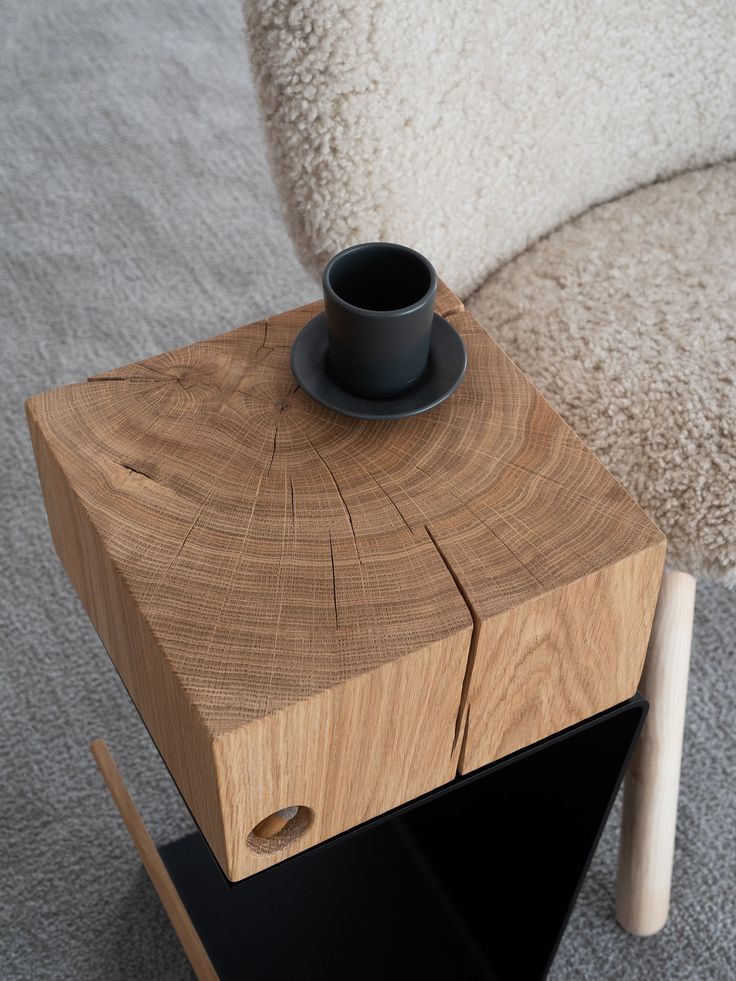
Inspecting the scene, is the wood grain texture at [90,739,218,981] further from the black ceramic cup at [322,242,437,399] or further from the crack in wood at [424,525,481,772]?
the black ceramic cup at [322,242,437,399]

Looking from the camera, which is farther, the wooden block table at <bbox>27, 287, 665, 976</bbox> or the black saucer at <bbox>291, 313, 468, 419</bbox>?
the black saucer at <bbox>291, 313, 468, 419</bbox>

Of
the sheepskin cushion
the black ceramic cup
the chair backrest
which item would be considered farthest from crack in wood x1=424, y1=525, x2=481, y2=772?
the chair backrest

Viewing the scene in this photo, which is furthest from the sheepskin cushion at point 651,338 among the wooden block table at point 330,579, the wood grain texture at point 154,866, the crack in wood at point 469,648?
the wood grain texture at point 154,866

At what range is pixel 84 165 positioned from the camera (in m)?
1.81

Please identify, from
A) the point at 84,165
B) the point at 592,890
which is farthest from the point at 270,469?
the point at 84,165

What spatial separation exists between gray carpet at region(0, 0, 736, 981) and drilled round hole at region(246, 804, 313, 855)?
437mm

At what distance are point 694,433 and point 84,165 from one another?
1358mm

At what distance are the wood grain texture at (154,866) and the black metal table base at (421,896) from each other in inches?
1.4

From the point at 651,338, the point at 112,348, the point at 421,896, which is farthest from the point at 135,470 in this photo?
the point at 112,348

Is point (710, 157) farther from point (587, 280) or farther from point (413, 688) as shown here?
point (413, 688)

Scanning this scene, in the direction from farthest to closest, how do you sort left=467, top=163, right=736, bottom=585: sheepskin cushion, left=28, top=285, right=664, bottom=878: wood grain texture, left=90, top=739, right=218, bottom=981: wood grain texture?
left=90, top=739, right=218, bottom=981: wood grain texture < left=467, top=163, right=736, bottom=585: sheepskin cushion < left=28, top=285, right=664, bottom=878: wood grain texture

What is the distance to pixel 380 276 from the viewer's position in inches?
26.6

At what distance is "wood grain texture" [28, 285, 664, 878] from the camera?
548mm

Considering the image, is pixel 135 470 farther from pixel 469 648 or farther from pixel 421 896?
pixel 421 896
